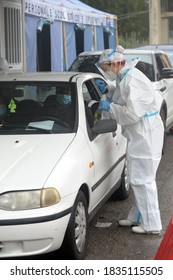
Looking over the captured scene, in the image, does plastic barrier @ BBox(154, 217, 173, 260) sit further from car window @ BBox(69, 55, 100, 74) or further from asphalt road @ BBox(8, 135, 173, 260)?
car window @ BBox(69, 55, 100, 74)

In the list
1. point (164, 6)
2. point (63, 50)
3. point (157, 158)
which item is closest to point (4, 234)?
point (157, 158)

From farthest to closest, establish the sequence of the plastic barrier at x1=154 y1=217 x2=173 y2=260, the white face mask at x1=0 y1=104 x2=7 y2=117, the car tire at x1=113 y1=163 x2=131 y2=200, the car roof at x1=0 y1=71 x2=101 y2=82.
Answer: the car tire at x1=113 y1=163 x2=131 y2=200 → the car roof at x1=0 y1=71 x2=101 y2=82 → the white face mask at x1=0 y1=104 x2=7 y2=117 → the plastic barrier at x1=154 y1=217 x2=173 y2=260

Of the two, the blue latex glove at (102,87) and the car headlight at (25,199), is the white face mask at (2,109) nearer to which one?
the blue latex glove at (102,87)

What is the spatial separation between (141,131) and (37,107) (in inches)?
41.0

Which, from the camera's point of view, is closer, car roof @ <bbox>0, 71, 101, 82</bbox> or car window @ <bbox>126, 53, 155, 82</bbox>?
car roof @ <bbox>0, 71, 101, 82</bbox>

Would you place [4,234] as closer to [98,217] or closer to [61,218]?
[61,218]

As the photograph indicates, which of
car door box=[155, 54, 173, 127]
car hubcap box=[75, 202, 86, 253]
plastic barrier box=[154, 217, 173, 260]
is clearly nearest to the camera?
plastic barrier box=[154, 217, 173, 260]

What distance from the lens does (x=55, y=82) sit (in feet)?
17.1

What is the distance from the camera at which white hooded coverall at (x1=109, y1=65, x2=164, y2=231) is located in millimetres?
4859

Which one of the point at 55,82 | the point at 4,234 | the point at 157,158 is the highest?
the point at 55,82

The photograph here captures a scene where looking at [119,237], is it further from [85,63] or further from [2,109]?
[85,63]

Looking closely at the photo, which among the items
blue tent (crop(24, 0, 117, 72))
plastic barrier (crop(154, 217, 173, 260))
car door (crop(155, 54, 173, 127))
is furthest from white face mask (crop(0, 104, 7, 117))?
blue tent (crop(24, 0, 117, 72))

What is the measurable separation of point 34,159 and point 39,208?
51 centimetres

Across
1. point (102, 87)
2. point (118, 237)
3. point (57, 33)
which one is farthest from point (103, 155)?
point (57, 33)
